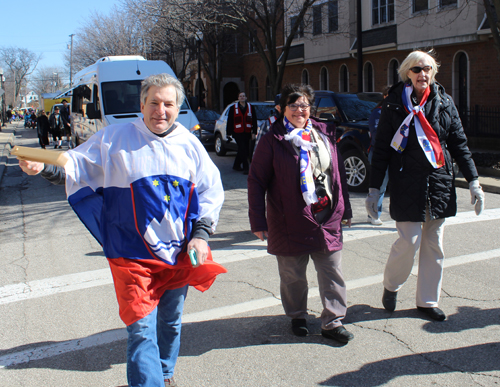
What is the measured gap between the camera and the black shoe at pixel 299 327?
3795mm

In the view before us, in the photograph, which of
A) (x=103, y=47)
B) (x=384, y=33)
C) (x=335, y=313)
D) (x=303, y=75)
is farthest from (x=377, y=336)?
(x=103, y=47)

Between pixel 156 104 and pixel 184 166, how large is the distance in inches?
14.0

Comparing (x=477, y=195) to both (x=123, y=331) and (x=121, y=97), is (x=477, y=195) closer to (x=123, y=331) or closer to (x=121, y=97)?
(x=123, y=331)

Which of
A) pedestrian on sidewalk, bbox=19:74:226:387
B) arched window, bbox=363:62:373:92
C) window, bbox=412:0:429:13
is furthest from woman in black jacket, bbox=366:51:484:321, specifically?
arched window, bbox=363:62:373:92

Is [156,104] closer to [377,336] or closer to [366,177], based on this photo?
[377,336]

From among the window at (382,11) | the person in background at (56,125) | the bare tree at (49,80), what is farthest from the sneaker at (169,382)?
the bare tree at (49,80)

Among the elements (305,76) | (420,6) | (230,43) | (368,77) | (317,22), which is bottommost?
(368,77)

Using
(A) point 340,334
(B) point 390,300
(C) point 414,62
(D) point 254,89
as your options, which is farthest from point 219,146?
(D) point 254,89

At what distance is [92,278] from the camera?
5312 mm

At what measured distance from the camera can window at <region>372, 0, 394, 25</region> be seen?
2280 centimetres

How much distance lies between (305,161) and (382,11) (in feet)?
72.1

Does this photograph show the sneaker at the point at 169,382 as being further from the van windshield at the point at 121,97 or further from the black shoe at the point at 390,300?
the van windshield at the point at 121,97

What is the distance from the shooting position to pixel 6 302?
4711 millimetres

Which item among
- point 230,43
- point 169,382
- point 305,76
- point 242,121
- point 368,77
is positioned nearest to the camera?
point 169,382
